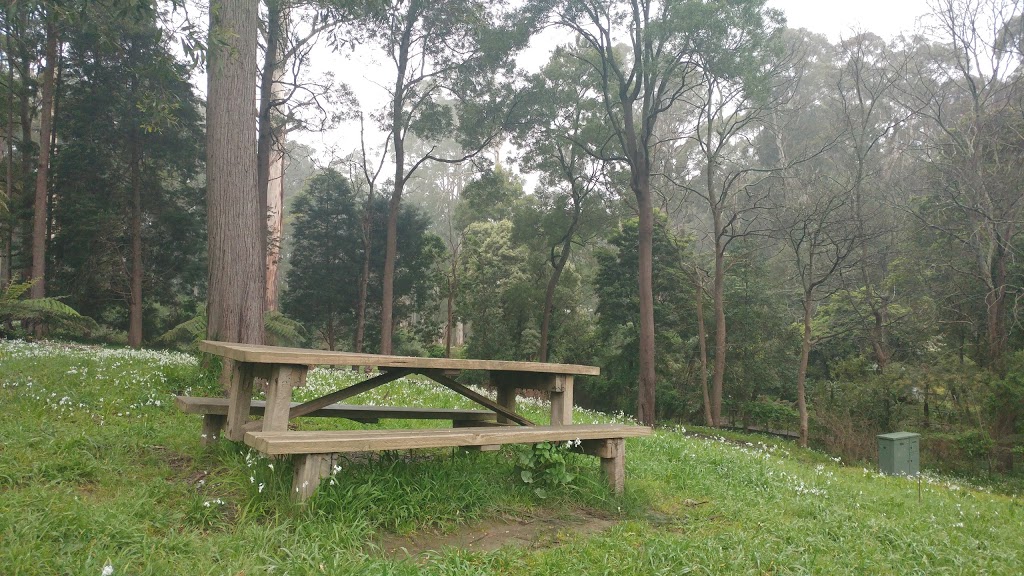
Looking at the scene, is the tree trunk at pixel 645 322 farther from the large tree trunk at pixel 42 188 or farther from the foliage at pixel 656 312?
the large tree trunk at pixel 42 188

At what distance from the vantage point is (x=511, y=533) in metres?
3.48

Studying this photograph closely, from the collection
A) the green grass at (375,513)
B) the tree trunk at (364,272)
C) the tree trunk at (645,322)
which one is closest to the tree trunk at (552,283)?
the tree trunk at (645,322)

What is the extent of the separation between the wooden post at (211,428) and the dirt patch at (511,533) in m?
1.93

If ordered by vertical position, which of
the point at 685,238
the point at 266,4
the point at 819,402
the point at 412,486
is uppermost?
the point at 266,4

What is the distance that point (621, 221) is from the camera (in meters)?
23.4

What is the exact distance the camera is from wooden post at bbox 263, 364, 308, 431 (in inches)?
131

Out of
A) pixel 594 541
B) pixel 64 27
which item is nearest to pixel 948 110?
pixel 594 541

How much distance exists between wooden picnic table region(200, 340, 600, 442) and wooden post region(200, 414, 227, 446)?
0.40m

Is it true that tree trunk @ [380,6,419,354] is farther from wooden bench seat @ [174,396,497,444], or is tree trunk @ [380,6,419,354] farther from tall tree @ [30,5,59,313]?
wooden bench seat @ [174,396,497,444]

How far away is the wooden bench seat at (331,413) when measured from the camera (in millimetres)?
4168

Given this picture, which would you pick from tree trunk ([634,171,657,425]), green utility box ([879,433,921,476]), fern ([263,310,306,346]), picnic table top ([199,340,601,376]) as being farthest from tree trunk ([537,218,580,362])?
picnic table top ([199,340,601,376])

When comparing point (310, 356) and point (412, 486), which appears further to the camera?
point (412, 486)

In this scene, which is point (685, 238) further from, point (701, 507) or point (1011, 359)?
point (701, 507)

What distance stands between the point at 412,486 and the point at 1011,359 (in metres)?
15.1
